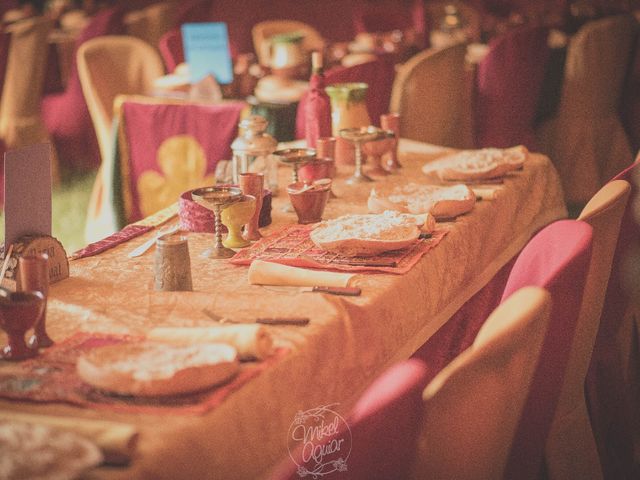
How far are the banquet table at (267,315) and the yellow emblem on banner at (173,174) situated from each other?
0.87 metres

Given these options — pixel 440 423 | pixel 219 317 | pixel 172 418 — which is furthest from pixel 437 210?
pixel 172 418

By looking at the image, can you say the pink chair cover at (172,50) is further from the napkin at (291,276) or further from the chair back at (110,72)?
the napkin at (291,276)

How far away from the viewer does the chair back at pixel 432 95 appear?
3.93 m

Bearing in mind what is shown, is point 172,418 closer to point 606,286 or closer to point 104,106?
point 606,286

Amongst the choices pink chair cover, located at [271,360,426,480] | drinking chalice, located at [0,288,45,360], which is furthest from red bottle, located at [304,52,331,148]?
pink chair cover, located at [271,360,426,480]

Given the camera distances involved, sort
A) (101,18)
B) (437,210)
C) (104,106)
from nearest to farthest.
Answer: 1. (437,210)
2. (104,106)
3. (101,18)

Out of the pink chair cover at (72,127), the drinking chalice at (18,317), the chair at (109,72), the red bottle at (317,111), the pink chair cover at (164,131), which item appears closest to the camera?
the drinking chalice at (18,317)

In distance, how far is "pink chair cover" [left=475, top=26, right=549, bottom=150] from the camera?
4461mm

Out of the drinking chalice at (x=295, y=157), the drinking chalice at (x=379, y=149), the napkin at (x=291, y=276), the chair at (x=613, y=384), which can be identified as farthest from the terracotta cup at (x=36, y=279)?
the drinking chalice at (x=379, y=149)

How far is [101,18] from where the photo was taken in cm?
602

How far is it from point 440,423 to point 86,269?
93 centimetres

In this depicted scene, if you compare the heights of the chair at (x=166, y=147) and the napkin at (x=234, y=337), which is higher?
the napkin at (x=234, y=337)

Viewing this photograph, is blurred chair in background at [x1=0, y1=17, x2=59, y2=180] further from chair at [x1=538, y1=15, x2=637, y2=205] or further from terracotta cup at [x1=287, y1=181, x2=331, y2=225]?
terracotta cup at [x1=287, y1=181, x2=331, y2=225]

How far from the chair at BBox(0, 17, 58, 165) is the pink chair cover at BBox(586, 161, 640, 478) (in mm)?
3702
